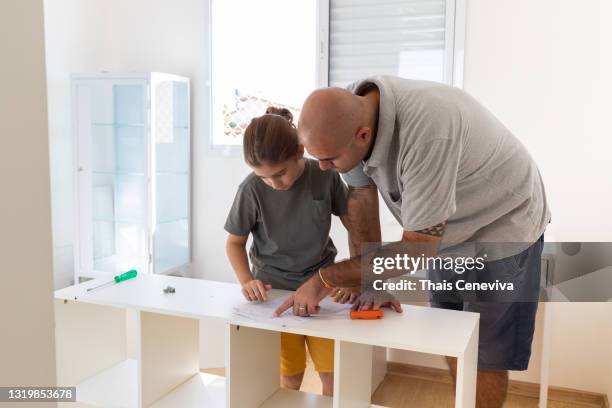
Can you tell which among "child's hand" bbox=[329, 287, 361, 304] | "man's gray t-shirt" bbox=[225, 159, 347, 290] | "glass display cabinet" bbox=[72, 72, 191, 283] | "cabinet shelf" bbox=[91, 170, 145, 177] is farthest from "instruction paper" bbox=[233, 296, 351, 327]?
"cabinet shelf" bbox=[91, 170, 145, 177]

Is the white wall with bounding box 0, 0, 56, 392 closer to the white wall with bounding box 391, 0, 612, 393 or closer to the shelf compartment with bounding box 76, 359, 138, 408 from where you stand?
the shelf compartment with bounding box 76, 359, 138, 408

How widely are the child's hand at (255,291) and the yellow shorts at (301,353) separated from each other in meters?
0.27

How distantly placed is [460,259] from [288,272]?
1.79ft

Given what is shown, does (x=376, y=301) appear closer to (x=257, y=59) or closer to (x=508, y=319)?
(x=508, y=319)

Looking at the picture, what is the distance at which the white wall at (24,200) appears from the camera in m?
0.41

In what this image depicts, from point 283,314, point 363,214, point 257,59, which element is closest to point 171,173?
point 257,59

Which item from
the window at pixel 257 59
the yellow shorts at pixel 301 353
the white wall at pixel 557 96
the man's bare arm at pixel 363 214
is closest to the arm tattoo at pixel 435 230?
the man's bare arm at pixel 363 214

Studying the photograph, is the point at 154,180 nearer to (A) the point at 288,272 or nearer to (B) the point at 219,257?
(B) the point at 219,257

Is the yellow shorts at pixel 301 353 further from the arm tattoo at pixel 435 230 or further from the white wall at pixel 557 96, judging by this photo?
the white wall at pixel 557 96

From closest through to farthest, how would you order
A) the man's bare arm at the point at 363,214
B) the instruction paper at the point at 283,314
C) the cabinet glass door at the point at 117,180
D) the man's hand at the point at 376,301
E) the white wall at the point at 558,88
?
the instruction paper at the point at 283,314 → the man's hand at the point at 376,301 → the man's bare arm at the point at 363,214 → the white wall at the point at 558,88 → the cabinet glass door at the point at 117,180

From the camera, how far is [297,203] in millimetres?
1688

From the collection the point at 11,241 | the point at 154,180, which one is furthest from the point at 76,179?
the point at 11,241

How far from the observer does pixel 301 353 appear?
184 centimetres

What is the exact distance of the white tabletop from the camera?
1269 millimetres
